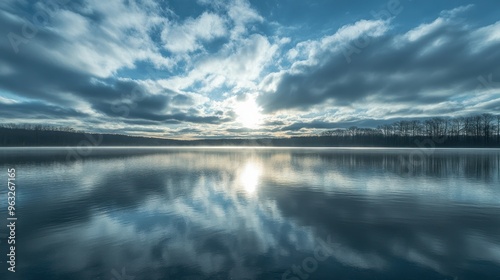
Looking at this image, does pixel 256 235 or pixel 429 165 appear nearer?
pixel 256 235

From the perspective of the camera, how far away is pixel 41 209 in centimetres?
1398

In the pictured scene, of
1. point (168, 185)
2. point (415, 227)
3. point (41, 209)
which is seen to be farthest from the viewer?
point (168, 185)

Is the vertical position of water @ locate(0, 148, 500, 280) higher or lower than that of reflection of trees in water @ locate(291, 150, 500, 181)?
higher

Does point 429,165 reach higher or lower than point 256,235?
lower

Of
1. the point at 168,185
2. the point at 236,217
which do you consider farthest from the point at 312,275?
the point at 168,185

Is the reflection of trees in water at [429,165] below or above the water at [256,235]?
below

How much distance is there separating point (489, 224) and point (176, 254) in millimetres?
15033

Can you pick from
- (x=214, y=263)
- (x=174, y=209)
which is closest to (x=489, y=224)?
(x=214, y=263)

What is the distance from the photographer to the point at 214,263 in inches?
314

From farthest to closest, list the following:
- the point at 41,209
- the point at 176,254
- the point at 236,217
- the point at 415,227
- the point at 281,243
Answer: the point at 41,209 < the point at 236,217 < the point at 415,227 < the point at 281,243 < the point at 176,254

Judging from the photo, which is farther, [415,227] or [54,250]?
[415,227]

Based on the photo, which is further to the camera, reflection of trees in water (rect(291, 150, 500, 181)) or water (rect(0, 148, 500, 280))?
reflection of trees in water (rect(291, 150, 500, 181))

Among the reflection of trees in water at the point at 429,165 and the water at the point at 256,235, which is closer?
the water at the point at 256,235

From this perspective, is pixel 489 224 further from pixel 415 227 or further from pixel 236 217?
pixel 236 217
